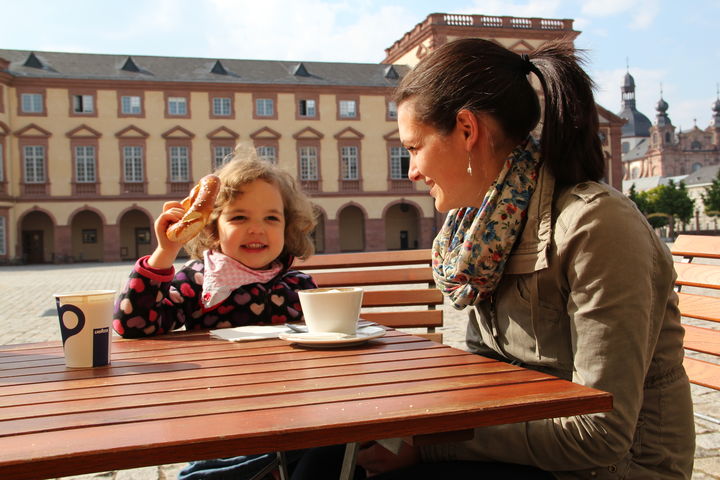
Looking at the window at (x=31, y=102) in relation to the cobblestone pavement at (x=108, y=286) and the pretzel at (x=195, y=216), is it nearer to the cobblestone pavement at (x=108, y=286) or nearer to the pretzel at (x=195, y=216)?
the cobblestone pavement at (x=108, y=286)

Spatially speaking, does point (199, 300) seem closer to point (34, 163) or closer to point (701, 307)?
point (701, 307)

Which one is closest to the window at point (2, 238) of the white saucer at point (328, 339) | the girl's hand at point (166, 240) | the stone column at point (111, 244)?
the stone column at point (111, 244)

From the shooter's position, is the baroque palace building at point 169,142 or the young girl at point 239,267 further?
the baroque palace building at point 169,142

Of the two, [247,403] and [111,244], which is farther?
[111,244]

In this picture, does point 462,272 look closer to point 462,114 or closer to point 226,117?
point 462,114

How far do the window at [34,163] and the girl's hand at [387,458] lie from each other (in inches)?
1465

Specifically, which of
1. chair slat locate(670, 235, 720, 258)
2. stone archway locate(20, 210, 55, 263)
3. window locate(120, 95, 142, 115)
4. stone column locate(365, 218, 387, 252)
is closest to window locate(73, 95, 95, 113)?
window locate(120, 95, 142, 115)

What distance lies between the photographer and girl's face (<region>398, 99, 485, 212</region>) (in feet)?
5.68

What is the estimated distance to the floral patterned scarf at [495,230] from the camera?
1590 mm

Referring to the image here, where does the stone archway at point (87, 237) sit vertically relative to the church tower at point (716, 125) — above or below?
below

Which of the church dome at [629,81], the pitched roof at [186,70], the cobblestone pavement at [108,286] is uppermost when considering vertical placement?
the church dome at [629,81]

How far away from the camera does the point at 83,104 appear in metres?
35.4

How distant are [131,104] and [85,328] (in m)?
37.0

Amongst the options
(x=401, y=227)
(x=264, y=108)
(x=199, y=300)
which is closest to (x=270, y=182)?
(x=199, y=300)
